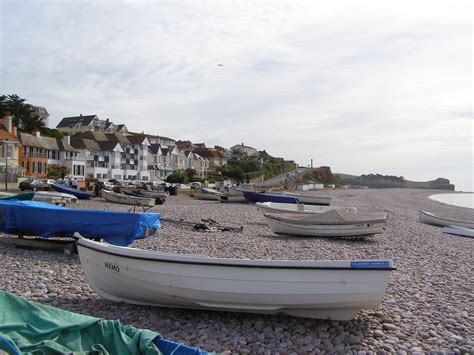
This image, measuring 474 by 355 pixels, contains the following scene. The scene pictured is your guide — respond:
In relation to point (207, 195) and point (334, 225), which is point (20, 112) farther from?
point (334, 225)

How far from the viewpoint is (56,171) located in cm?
6731

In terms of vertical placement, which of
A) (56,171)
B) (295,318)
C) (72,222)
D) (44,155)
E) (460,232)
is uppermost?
(44,155)

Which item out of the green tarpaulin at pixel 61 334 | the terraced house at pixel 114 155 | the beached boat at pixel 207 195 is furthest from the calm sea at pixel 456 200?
the green tarpaulin at pixel 61 334

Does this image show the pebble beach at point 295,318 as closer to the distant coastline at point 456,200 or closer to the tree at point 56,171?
the tree at point 56,171

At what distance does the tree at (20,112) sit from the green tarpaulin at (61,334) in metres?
82.0

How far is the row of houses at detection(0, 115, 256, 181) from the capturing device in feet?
211

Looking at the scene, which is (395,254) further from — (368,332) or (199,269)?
(199,269)

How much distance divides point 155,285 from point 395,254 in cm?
1015

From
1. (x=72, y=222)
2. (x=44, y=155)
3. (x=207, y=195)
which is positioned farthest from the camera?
(x=44, y=155)

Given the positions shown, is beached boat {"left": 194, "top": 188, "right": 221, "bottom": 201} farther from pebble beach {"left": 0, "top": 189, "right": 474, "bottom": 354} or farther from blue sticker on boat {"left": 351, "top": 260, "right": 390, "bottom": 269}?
blue sticker on boat {"left": 351, "top": 260, "right": 390, "bottom": 269}

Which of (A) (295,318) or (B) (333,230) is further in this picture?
(B) (333,230)

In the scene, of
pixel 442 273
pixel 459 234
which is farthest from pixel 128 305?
pixel 459 234

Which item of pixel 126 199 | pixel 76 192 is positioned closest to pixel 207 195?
pixel 126 199

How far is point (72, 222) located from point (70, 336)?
7.48 metres
